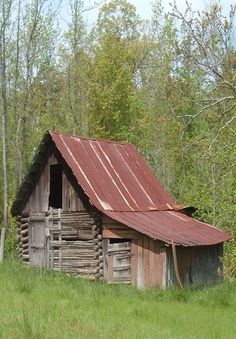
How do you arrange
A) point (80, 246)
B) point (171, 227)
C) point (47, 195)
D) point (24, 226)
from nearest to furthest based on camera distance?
point (171, 227) < point (80, 246) < point (47, 195) < point (24, 226)

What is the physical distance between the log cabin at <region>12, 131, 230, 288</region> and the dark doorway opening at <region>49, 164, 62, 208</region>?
0.04 metres

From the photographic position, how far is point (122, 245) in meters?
20.4

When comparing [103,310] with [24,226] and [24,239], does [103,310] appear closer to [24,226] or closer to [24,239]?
[24,239]

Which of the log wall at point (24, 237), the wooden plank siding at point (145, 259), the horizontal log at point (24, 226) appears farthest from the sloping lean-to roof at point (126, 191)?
the horizontal log at point (24, 226)

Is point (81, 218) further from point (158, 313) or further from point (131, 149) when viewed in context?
point (158, 313)

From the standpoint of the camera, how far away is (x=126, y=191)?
23078mm

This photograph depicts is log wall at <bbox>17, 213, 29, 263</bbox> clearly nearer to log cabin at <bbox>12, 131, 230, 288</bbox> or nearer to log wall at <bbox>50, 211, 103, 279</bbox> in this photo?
log cabin at <bbox>12, 131, 230, 288</bbox>

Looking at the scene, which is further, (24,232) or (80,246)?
(24,232)

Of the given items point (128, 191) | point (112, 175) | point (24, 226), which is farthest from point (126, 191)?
point (24, 226)

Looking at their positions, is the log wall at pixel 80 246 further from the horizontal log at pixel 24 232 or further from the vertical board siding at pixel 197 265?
the vertical board siding at pixel 197 265

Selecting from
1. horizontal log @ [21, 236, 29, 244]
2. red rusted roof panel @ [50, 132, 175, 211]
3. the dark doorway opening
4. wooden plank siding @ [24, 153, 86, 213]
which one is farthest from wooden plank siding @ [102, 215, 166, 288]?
horizontal log @ [21, 236, 29, 244]

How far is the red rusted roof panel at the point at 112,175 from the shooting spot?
2167 centimetres

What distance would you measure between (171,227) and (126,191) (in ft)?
9.93

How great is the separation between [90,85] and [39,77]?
729cm
